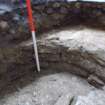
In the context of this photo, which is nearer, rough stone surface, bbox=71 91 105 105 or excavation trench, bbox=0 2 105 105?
rough stone surface, bbox=71 91 105 105

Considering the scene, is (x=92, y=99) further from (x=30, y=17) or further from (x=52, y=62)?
(x=30, y=17)

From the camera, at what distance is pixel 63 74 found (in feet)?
7.21

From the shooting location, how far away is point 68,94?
6.33 feet

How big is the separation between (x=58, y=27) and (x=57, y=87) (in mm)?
713

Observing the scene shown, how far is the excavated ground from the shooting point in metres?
1.97

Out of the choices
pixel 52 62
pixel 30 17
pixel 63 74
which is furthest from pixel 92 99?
pixel 30 17

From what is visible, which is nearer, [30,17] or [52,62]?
[30,17]

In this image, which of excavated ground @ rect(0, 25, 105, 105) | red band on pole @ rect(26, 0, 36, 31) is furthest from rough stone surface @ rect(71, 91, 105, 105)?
red band on pole @ rect(26, 0, 36, 31)

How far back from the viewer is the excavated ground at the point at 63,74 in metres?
1.97

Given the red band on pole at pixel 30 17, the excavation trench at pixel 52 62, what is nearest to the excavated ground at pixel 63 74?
the excavation trench at pixel 52 62

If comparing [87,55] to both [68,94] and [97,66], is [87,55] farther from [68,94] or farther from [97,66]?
[68,94]

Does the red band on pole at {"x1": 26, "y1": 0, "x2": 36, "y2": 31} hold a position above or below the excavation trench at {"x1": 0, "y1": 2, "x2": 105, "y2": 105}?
above

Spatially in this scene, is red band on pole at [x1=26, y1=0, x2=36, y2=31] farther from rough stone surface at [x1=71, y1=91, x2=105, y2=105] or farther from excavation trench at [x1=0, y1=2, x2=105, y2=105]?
rough stone surface at [x1=71, y1=91, x2=105, y2=105]

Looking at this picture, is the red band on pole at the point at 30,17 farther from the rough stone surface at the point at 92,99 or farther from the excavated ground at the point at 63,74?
the rough stone surface at the point at 92,99
